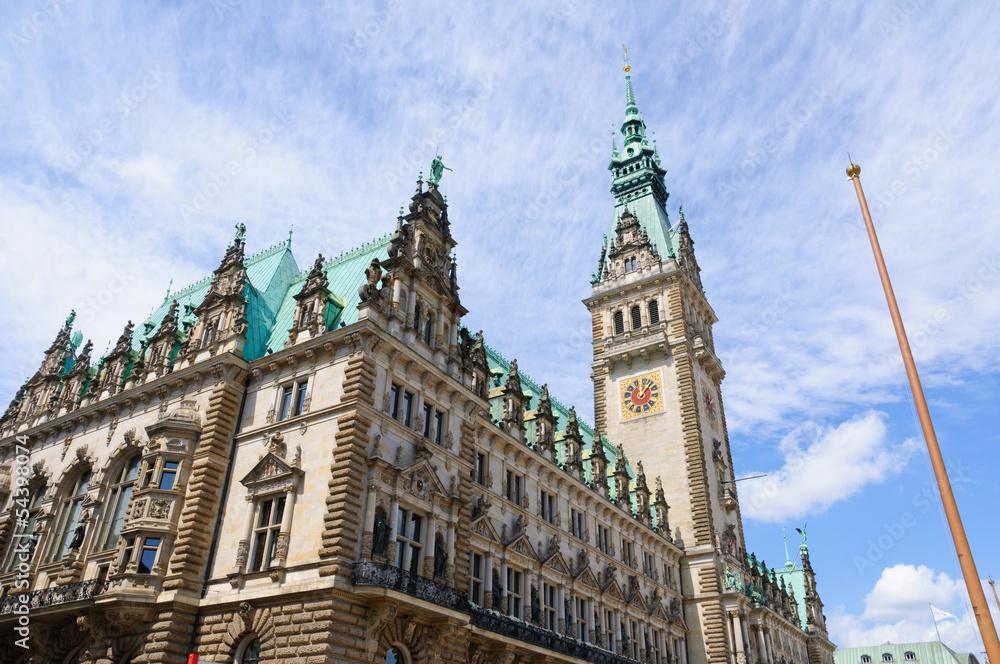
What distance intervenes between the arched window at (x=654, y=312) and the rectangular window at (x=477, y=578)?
35.4m

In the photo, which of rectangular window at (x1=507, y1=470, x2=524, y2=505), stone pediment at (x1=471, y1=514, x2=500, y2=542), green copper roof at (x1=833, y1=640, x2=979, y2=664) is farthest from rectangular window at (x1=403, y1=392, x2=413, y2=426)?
green copper roof at (x1=833, y1=640, x2=979, y2=664)

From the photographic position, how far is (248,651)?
85.5 ft

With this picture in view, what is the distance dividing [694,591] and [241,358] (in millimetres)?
38250

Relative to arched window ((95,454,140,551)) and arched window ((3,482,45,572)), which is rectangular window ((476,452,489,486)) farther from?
arched window ((3,482,45,572))

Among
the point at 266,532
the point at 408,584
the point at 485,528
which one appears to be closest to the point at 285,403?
the point at 266,532

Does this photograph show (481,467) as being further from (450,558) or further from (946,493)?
(946,493)

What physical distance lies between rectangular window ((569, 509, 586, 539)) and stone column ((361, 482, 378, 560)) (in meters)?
19.3

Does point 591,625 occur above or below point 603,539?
below

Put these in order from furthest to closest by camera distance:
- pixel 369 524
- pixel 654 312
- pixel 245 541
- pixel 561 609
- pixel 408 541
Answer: pixel 654 312 → pixel 561 609 → pixel 408 541 → pixel 245 541 → pixel 369 524

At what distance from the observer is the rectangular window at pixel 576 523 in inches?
1727

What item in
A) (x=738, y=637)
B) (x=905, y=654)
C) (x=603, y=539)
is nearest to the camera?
(x=603, y=539)

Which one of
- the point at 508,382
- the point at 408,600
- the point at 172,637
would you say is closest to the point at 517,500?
the point at 508,382

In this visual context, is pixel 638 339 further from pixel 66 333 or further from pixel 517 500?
pixel 66 333

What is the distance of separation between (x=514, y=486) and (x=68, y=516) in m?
22.3
